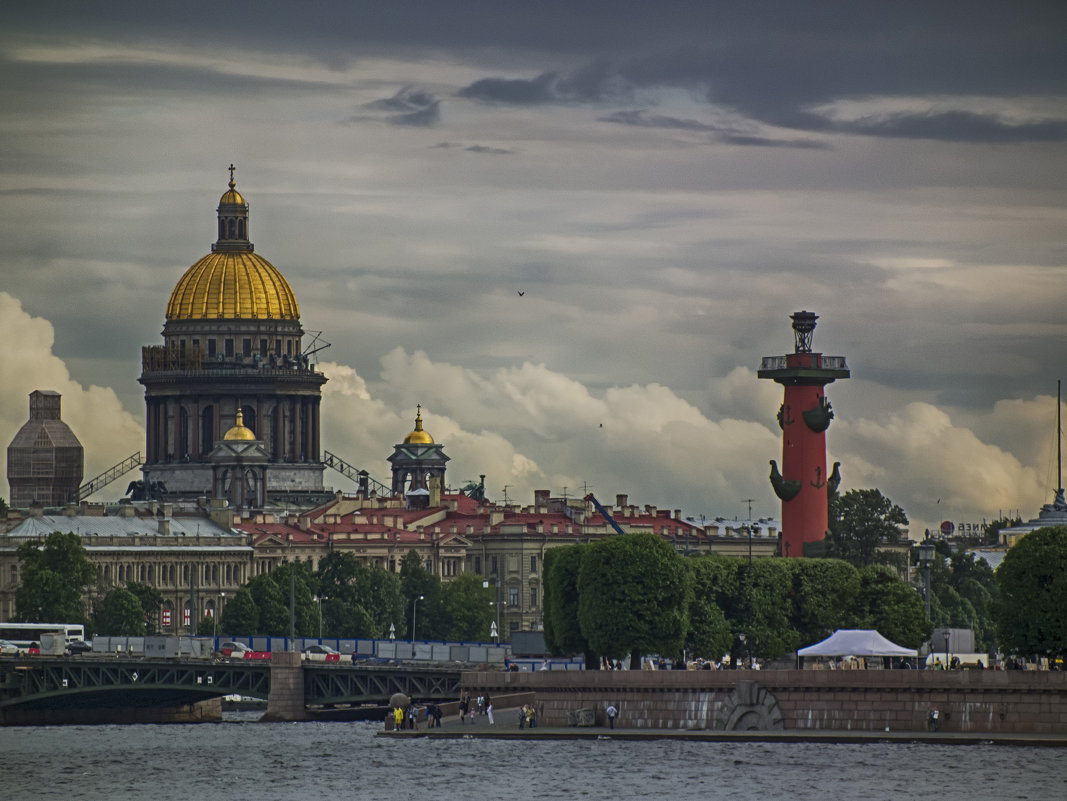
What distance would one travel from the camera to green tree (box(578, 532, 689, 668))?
107 meters

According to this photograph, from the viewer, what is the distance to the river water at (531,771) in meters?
84.5

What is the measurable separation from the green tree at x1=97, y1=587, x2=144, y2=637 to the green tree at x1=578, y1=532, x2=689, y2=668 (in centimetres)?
4923

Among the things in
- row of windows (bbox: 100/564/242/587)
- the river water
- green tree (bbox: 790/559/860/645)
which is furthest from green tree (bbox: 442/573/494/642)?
the river water

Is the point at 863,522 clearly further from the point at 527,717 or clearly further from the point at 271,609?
the point at 527,717

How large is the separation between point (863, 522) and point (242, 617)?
2702 centimetres

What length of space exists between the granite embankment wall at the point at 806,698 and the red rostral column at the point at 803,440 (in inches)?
958

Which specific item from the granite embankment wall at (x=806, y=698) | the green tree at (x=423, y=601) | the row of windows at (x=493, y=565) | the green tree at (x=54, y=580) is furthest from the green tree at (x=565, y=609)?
the row of windows at (x=493, y=565)

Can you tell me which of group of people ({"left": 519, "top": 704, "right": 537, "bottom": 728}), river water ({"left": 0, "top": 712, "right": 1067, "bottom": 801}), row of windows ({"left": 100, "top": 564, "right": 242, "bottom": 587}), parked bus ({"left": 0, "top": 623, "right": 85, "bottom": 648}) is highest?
row of windows ({"left": 100, "top": 564, "right": 242, "bottom": 587})

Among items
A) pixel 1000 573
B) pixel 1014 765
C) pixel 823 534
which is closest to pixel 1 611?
pixel 823 534

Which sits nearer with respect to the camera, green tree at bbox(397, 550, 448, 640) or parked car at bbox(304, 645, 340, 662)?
parked car at bbox(304, 645, 340, 662)

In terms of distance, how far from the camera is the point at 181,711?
125562mm

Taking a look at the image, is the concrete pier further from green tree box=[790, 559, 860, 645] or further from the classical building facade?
the classical building facade

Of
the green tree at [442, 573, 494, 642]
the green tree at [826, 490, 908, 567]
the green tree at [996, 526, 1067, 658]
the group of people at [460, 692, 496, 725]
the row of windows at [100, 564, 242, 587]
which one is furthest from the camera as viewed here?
the row of windows at [100, 564, 242, 587]

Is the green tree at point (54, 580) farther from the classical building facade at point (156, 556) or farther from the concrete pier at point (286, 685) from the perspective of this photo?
the concrete pier at point (286, 685)
